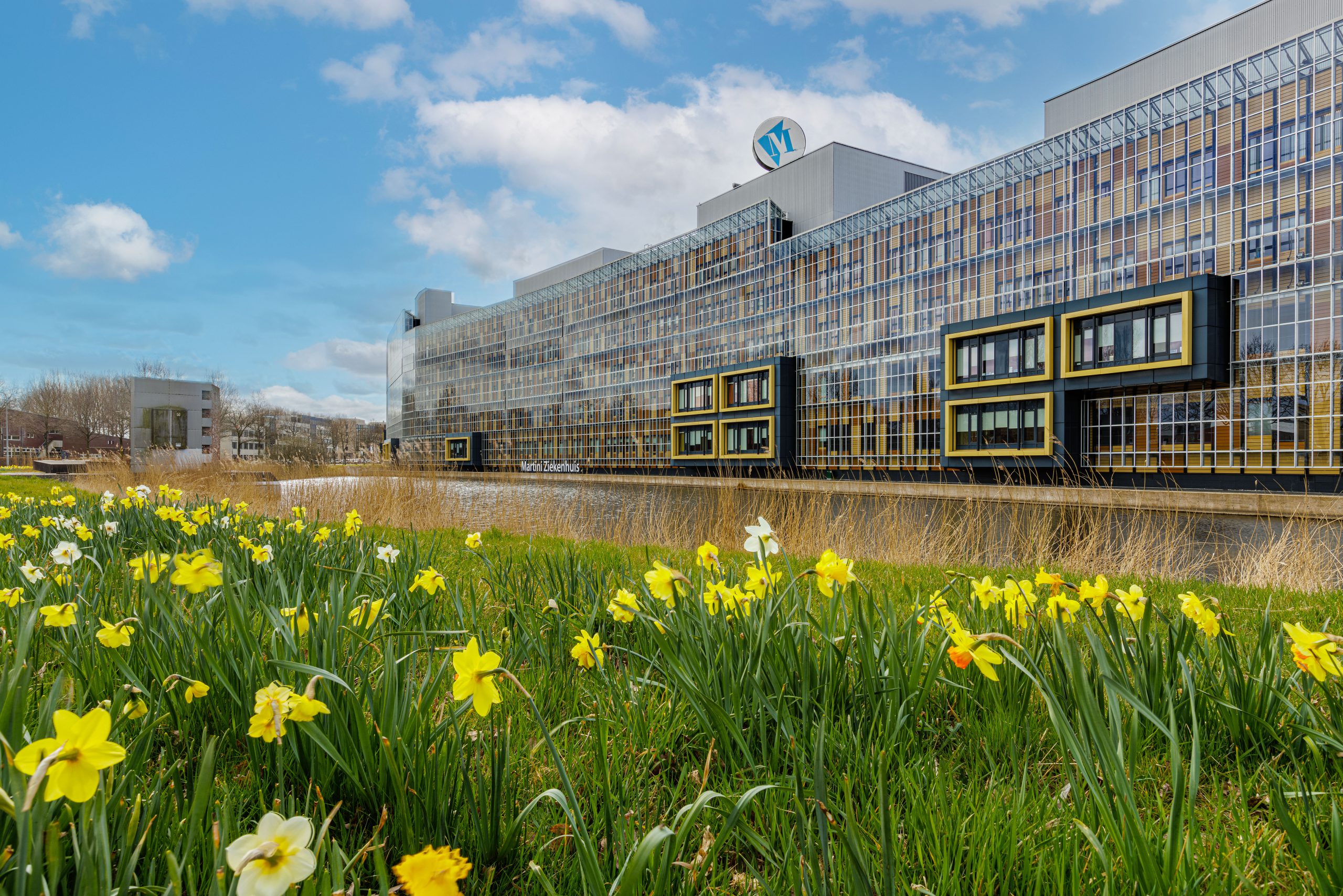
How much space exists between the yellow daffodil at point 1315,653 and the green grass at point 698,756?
25cm


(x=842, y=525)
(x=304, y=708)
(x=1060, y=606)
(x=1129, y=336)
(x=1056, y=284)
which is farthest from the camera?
(x=1056, y=284)

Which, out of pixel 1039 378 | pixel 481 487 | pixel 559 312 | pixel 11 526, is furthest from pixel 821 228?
pixel 11 526

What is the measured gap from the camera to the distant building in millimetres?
28609

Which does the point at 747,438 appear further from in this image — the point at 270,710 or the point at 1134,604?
the point at 270,710

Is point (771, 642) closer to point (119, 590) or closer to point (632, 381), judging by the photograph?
point (119, 590)

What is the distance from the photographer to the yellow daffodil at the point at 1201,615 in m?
2.04

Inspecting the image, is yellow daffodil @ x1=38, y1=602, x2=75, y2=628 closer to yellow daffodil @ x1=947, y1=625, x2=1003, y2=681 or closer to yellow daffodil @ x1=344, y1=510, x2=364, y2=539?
yellow daffodil @ x1=344, y1=510, x2=364, y2=539

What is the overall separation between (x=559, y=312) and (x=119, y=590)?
2558 inches

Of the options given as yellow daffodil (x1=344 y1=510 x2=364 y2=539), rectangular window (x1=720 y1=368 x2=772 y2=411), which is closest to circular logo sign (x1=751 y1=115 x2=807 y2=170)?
rectangular window (x1=720 y1=368 x2=772 y2=411)

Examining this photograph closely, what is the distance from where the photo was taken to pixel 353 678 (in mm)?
1855

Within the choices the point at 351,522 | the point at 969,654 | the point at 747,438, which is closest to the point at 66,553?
the point at 351,522

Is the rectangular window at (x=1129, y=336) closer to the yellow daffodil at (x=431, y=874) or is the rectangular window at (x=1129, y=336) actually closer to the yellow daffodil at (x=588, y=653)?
the yellow daffodil at (x=588, y=653)

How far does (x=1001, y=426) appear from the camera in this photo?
111 feet

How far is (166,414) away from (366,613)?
34.1 m
